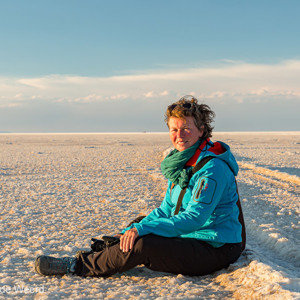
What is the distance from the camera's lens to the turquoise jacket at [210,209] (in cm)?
263

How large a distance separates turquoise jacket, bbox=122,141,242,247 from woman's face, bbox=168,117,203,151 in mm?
108

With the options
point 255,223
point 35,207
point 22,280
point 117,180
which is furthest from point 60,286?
point 117,180

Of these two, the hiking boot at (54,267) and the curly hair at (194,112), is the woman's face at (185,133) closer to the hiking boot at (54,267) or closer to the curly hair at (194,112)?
the curly hair at (194,112)

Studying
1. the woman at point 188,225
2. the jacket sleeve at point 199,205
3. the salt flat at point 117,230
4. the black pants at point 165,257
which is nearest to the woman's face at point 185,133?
the woman at point 188,225

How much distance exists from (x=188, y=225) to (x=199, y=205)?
16 cm

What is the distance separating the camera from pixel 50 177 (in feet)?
29.1

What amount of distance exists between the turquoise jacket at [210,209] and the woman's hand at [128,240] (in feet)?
0.13

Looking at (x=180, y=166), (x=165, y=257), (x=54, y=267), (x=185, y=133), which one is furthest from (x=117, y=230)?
(x=185, y=133)

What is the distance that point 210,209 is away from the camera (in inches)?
104

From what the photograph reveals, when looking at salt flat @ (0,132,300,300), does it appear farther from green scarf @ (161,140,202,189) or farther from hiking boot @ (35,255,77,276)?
green scarf @ (161,140,202,189)

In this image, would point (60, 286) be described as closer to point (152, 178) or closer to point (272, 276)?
point (272, 276)

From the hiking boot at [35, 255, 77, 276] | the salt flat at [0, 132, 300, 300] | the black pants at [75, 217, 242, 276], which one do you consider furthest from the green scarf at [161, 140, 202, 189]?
the hiking boot at [35, 255, 77, 276]

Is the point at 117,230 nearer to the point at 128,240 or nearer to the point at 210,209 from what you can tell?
the point at 128,240

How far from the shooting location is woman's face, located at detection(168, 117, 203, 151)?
9.35ft
